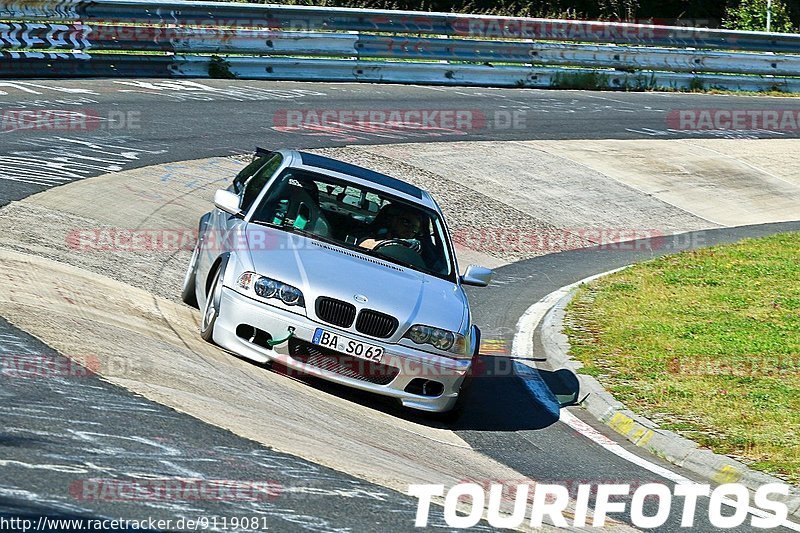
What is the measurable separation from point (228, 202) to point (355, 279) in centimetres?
147

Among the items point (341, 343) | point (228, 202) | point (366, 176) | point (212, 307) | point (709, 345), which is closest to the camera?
point (341, 343)

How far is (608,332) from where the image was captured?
11570 millimetres

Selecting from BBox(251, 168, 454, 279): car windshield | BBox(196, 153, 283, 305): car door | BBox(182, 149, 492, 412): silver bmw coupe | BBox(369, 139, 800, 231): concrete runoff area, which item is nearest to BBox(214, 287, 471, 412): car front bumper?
BBox(182, 149, 492, 412): silver bmw coupe

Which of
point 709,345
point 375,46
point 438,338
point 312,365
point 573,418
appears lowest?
point 573,418

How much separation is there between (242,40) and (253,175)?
1256 centimetres

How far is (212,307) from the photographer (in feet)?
28.1

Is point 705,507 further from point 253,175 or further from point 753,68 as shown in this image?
point 753,68

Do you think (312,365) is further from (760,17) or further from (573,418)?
(760,17)

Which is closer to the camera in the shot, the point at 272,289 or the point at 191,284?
the point at 272,289

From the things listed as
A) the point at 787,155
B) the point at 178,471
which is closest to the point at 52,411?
the point at 178,471

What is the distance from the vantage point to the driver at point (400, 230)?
9438 mm

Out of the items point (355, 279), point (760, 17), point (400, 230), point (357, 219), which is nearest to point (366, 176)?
point (357, 219)

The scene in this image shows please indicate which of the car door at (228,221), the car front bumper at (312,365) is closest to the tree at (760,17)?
the car door at (228,221)

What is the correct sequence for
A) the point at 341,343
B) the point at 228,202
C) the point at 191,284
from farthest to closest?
1. the point at 191,284
2. the point at 228,202
3. the point at 341,343
